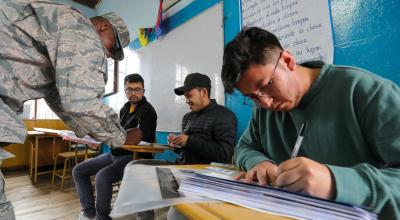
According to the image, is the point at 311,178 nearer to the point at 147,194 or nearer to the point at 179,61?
the point at 147,194

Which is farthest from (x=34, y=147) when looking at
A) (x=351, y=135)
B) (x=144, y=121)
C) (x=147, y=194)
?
(x=351, y=135)

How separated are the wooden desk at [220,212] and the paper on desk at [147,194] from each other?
3 centimetres

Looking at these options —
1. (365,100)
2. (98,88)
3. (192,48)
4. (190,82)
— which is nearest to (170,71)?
(192,48)

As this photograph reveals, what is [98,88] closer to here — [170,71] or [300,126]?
[300,126]

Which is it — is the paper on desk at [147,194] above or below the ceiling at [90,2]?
below

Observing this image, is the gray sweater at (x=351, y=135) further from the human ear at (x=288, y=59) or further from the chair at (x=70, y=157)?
the chair at (x=70, y=157)

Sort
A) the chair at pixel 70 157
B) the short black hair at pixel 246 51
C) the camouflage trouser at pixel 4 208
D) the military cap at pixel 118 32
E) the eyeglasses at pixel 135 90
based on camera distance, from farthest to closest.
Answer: the chair at pixel 70 157, the eyeglasses at pixel 135 90, the military cap at pixel 118 32, the camouflage trouser at pixel 4 208, the short black hair at pixel 246 51

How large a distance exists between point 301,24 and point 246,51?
0.95 metres

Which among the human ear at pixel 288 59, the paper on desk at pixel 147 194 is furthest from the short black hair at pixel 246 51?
the paper on desk at pixel 147 194

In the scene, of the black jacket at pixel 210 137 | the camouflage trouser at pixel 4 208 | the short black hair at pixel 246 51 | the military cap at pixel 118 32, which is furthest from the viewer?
the black jacket at pixel 210 137

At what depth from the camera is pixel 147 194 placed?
Result: 1.65ft

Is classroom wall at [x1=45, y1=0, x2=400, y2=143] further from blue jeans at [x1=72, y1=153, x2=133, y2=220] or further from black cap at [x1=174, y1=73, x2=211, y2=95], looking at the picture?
blue jeans at [x1=72, y1=153, x2=133, y2=220]

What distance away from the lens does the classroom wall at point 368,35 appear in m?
0.98

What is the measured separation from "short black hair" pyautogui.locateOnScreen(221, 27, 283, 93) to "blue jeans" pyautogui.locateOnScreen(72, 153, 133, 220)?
158 centimetres
